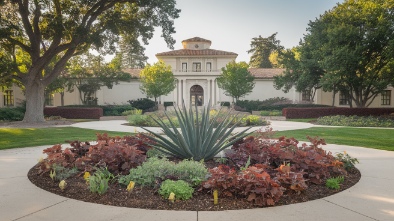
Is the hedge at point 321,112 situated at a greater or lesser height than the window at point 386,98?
lesser

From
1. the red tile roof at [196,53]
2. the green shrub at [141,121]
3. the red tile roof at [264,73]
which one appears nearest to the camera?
the green shrub at [141,121]

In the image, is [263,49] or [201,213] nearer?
[201,213]

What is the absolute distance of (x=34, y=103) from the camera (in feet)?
66.5

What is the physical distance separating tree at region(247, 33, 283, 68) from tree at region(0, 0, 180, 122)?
4754cm

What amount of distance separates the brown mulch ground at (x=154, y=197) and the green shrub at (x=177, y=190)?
0.22 ft

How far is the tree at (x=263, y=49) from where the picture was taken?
6581 cm

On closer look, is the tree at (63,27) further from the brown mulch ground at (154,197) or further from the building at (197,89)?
the building at (197,89)

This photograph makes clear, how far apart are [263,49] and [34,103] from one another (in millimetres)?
54196

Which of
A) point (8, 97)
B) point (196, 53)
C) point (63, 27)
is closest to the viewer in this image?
point (63, 27)

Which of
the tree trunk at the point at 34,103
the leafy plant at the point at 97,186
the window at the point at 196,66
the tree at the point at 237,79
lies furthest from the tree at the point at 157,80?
the leafy plant at the point at 97,186

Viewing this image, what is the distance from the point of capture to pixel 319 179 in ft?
15.0

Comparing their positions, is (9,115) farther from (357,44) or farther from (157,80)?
(357,44)

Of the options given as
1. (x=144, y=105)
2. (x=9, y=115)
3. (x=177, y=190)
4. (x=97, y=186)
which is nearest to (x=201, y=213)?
(x=177, y=190)

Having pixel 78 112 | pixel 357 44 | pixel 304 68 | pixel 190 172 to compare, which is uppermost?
pixel 357 44
